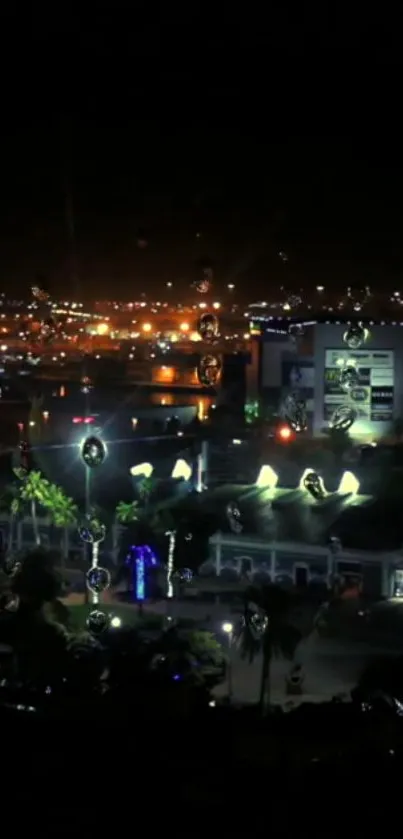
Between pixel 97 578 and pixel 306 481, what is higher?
pixel 306 481

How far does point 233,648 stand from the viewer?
7551mm

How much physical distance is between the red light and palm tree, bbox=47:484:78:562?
131 inches

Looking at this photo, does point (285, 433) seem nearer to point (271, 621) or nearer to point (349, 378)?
point (349, 378)

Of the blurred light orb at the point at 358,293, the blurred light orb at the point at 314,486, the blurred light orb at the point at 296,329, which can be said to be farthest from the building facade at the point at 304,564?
the blurred light orb at the point at 296,329

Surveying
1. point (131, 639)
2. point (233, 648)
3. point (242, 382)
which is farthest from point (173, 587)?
point (242, 382)

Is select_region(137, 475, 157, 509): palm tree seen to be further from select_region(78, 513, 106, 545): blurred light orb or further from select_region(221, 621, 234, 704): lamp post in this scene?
select_region(221, 621, 234, 704): lamp post

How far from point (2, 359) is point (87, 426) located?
5.34ft

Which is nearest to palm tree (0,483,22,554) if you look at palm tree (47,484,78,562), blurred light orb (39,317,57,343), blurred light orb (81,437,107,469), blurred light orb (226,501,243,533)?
palm tree (47,484,78,562)

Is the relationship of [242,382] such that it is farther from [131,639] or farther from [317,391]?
[131,639]

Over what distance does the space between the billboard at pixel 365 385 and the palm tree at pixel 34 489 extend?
4.11 meters

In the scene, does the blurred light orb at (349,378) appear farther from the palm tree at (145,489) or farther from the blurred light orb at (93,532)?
the blurred light orb at (93,532)

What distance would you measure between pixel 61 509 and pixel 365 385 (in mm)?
4723

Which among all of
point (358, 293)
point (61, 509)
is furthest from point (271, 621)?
point (61, 509)

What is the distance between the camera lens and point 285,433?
12812mm
